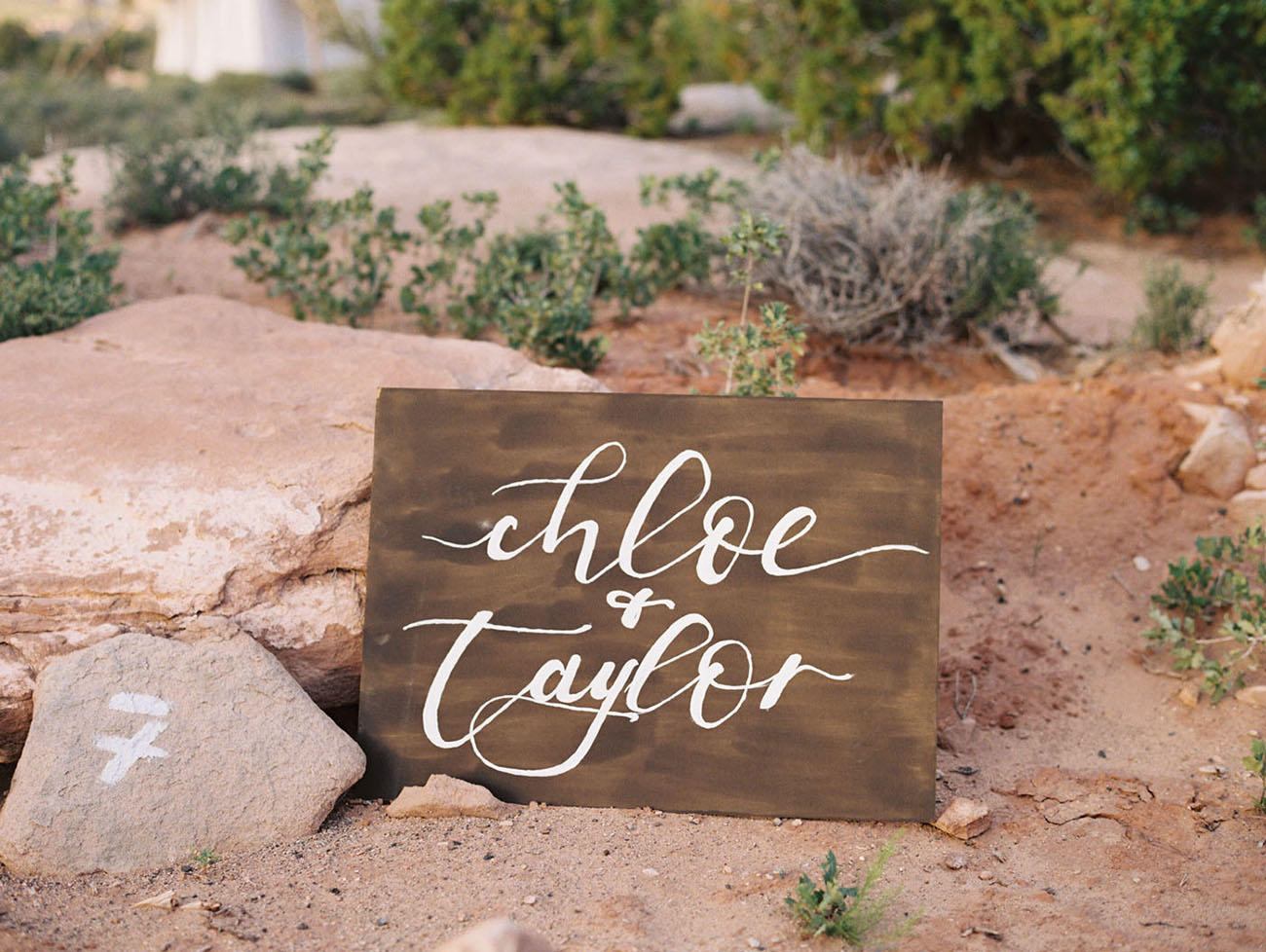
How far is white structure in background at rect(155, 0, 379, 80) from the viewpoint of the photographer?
19484 millimetres

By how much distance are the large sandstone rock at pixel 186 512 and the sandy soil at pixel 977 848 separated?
0.59 meters

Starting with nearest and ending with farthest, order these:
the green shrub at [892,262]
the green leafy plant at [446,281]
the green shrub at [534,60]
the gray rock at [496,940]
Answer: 1. the gray rock at [496,940]
2. the green leafy plant at [446,281]
3. the green shrub at [892,262]
4. the green shrub at [534,60]

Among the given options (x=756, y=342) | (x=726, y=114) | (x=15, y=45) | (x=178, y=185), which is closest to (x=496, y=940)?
(x=756, y=342)

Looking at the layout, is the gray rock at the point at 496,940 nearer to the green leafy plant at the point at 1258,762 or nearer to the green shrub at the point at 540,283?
the green leafy plant at the point at 1258,762

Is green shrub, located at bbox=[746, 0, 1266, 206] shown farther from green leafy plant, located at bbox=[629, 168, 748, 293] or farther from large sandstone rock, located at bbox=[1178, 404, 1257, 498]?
large sandstone rock, located at bbox=[1178, 404, 1257, 498]

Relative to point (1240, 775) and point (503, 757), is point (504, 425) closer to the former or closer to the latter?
point (503, 757)

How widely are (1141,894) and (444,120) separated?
10.5 metres

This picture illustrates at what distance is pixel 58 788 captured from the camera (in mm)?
2377

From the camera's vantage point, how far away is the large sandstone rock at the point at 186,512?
273 centimetres

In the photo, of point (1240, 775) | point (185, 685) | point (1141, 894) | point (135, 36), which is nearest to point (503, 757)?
point (185, 685)

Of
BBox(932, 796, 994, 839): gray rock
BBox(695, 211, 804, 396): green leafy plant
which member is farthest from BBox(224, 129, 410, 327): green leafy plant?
BBox(932, 796, 994, 839): gray rock

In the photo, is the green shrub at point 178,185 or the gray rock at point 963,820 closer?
the gray rock at point 963,820

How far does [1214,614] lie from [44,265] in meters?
4.57

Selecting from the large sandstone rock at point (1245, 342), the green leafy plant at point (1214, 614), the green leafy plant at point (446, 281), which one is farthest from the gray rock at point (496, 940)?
the large sandstone rock at point (1245, 342)
